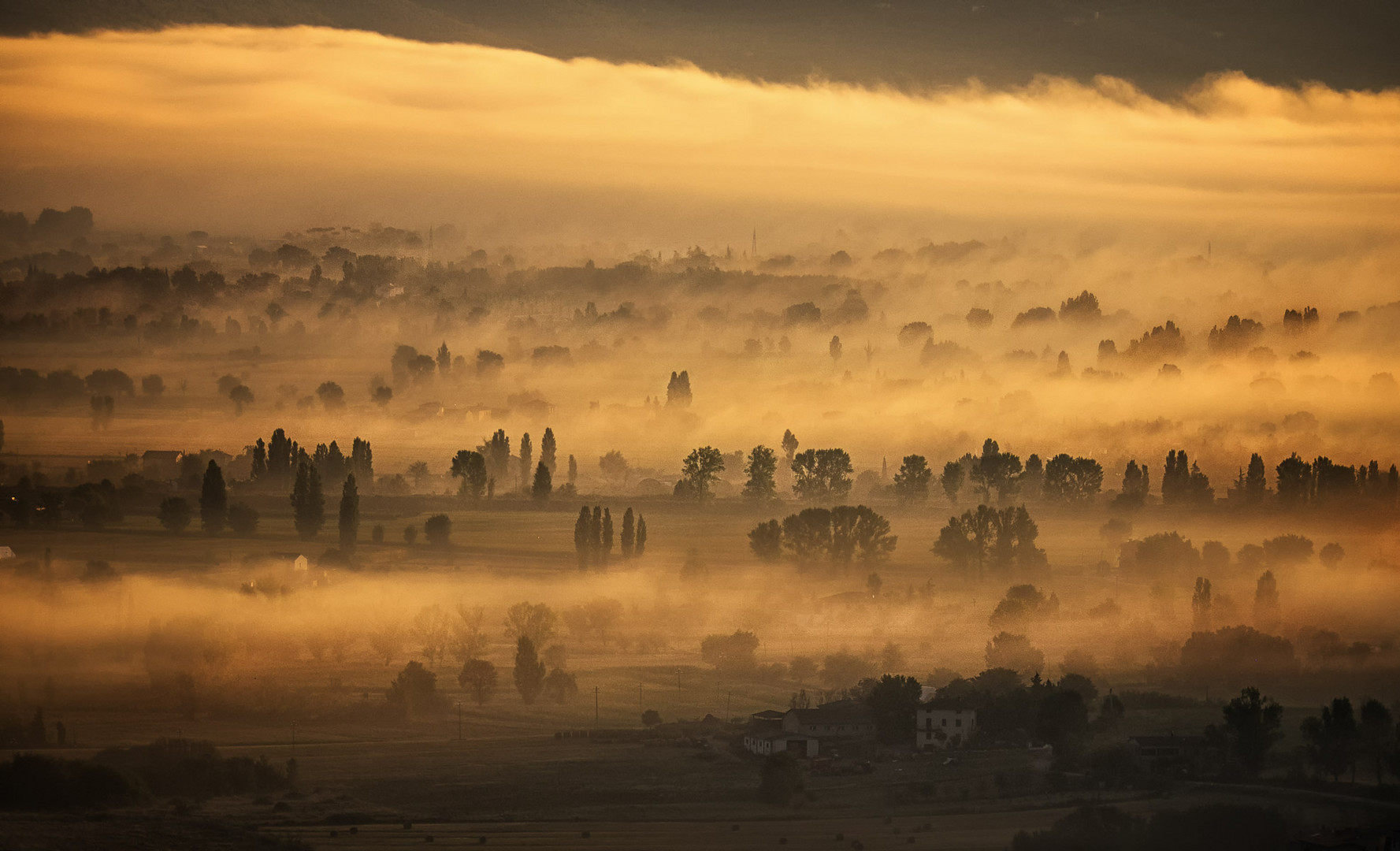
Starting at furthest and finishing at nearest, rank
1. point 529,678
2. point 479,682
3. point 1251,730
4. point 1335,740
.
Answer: point 479,682 < point 529,678 < point 1251,730 < point 1335,740

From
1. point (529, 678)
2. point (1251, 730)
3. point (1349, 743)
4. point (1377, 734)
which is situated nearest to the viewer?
point (1349, 743)

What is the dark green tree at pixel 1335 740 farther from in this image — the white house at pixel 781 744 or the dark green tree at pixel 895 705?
the white house at pixel 781 744

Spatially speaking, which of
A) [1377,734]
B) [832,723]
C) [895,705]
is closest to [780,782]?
[832,723]

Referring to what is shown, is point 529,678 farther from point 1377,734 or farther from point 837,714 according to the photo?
point 1377,734

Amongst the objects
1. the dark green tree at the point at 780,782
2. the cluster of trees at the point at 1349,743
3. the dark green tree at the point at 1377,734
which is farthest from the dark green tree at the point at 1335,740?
the dark green tree at the point at 780,782

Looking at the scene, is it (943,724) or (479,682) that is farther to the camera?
(479,682)

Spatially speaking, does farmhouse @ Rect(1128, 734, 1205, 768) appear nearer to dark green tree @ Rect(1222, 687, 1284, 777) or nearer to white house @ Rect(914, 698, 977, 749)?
dark green tree @ Rect(1222, 687, 1284, 777)
